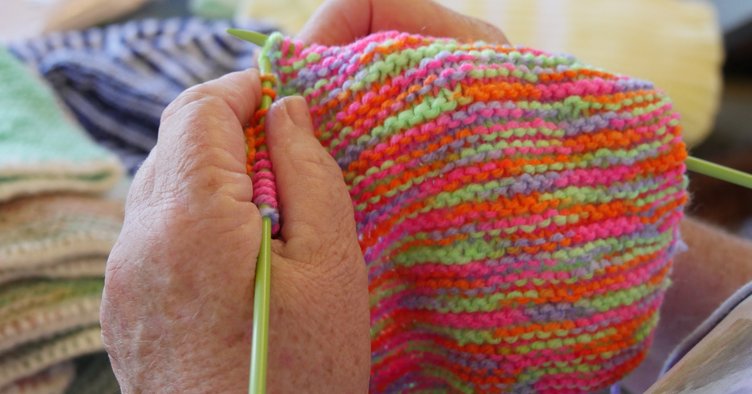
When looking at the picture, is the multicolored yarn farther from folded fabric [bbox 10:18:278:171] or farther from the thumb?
folded fabric [bbox 10:18:278:171]

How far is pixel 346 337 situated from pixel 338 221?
0.08m

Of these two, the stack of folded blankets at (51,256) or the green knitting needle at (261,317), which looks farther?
the stack of folded blankets at (51,256)

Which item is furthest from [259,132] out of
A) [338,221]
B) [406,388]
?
[406,388]

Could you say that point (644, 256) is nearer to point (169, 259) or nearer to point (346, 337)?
point (346, 337)

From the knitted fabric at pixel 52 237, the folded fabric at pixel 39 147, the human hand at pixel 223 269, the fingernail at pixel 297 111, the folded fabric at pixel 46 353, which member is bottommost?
the folded fabric at pixel 46 353

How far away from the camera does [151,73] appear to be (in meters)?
1.05

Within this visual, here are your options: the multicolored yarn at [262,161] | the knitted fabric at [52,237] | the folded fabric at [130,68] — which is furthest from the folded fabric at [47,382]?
the multicolored yarn at [262,161]

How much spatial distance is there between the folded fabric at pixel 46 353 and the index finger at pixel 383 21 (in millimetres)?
429

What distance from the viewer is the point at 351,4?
63cm

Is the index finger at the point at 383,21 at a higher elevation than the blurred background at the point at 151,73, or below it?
higher

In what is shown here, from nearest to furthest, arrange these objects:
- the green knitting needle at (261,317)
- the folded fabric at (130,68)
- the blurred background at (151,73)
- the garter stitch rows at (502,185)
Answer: the green knitting needle at (261,317), the garter stitch rows at (502,185), the blurred background at (151,73), the folded fabric at (130,68)

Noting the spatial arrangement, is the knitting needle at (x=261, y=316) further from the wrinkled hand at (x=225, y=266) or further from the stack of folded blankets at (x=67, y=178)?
the stack of folded blankets at (x=67, y=178)

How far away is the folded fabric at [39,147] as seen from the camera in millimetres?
744

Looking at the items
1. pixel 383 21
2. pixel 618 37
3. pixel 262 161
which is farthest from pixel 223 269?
pixel 618 37
